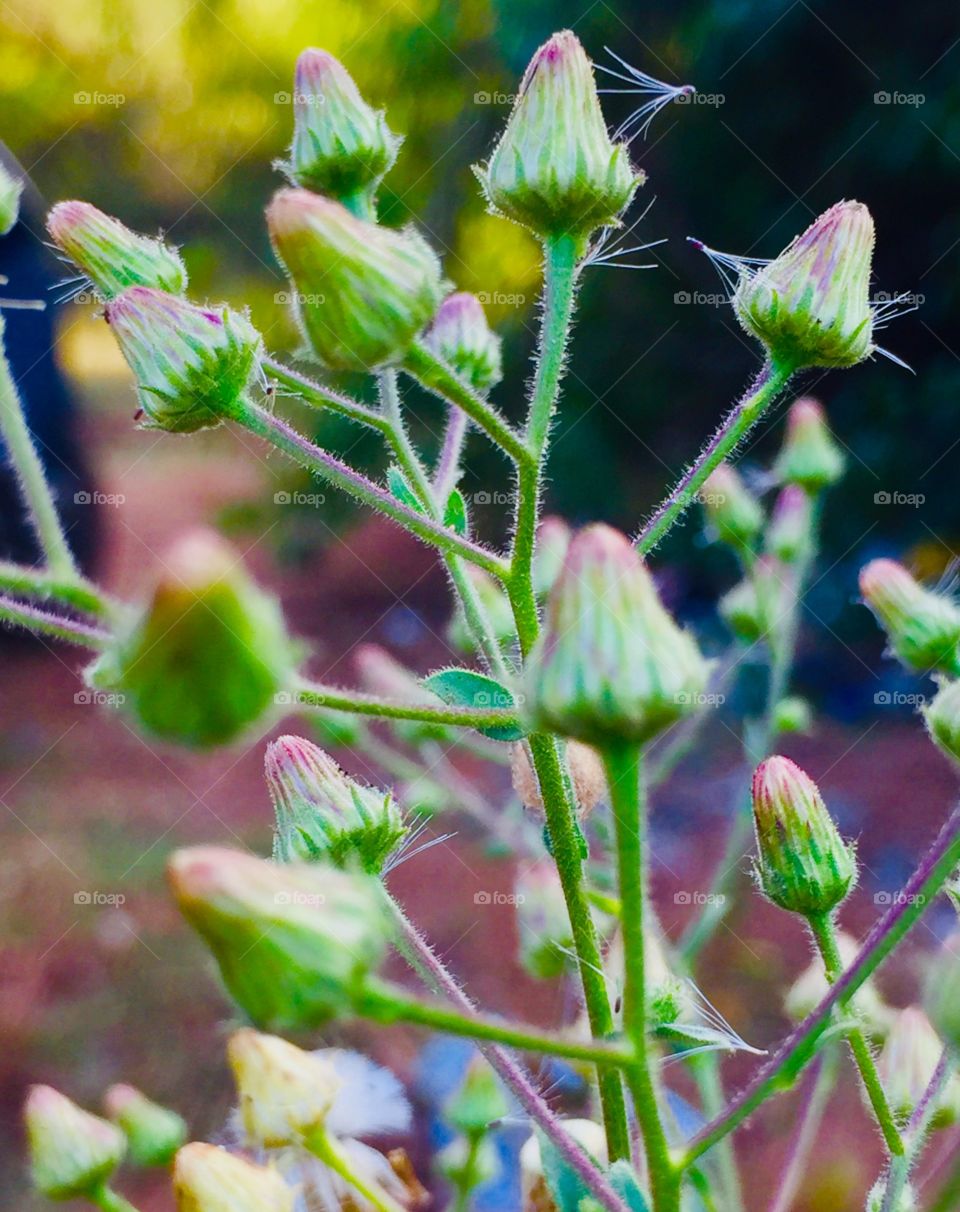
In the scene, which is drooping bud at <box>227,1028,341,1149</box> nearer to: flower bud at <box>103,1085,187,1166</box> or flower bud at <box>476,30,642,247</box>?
flower bud at <box>103,1085,187,1166</box>

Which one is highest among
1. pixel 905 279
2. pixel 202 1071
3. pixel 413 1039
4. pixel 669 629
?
pixel 905 279

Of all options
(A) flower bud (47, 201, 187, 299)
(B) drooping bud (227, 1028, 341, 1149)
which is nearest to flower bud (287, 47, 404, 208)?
(A) flower bud (47, 201, 187, 299)

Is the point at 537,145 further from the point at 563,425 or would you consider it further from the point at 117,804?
the point at 117,804

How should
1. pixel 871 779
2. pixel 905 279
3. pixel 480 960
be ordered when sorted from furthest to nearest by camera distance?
pixel 871 779
pixel 905 279
pixel 480 960

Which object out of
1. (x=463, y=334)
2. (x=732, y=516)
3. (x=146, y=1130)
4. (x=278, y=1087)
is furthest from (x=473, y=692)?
(x=732, y=516)

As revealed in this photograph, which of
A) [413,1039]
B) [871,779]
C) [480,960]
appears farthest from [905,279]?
[413,1039]

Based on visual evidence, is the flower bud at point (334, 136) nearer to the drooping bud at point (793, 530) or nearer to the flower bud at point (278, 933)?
the flower bud at point (278, 933)

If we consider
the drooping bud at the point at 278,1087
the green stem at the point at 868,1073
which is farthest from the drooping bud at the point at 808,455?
the drooping bud at the point at 278,1087

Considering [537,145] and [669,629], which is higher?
[537,145]
